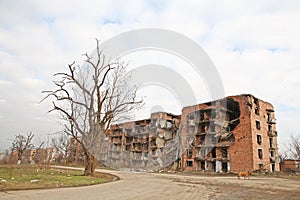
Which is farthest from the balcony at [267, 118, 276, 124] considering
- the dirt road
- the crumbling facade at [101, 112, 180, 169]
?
the dirt road

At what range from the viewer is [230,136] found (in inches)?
1537

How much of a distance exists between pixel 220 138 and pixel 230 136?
169 cm

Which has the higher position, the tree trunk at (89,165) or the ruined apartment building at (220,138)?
the ruined apartment building at (220,138)

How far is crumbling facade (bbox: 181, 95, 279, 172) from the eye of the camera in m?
A: 36.6

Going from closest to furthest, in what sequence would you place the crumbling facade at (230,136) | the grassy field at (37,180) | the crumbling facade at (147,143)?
the grassy field at (37,180) < the crumbling facade at (230,136) < the crumbling facade at (147,143)

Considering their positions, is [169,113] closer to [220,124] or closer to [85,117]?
[220,124]

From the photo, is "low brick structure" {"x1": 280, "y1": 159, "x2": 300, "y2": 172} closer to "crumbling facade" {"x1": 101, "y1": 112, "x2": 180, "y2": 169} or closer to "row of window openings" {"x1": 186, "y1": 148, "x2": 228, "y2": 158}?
"row of window openings" {"x1": 186, "y1": 148, "x2": 228, "y2": 158}

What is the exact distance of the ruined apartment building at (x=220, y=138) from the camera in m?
36.9

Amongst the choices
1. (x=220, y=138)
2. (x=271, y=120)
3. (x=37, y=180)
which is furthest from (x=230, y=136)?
(x=37, y=180)

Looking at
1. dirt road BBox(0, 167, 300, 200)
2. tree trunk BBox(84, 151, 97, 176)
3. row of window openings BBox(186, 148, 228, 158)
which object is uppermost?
row of window openings BBox(186, 148, 228, 158)

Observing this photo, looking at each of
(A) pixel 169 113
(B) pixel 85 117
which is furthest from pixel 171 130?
(B) pixel 85 117

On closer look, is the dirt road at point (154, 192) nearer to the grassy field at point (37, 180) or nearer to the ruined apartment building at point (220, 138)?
the grassy field at point (37, 180)

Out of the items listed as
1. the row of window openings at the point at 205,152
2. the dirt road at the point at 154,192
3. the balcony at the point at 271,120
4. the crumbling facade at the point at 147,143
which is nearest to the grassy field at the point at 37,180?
the dirt road at the point at 154,192

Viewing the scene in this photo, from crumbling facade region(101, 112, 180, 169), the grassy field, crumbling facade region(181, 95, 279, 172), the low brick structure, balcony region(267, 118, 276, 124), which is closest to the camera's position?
the grassy field
